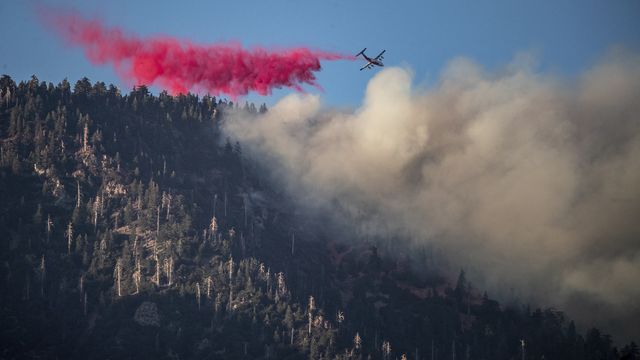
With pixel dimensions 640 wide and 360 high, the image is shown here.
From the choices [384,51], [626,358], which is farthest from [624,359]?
[384,51]

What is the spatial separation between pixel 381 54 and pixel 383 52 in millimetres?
1658

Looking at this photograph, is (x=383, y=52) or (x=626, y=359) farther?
(x=383, y=52)

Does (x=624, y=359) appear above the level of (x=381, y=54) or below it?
below

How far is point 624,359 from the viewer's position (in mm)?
104688

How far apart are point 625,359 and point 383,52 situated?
104 m

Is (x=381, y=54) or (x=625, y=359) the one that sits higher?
(x=381, y=54)

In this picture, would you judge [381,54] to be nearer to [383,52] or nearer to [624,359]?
[383,52]

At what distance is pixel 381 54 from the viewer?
656 feet

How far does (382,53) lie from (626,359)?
343 feet

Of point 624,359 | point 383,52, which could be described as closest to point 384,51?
point 383,52

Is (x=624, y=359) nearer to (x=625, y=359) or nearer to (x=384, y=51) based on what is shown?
(x=625, y=359)

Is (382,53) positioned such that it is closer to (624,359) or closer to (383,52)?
(383,52)

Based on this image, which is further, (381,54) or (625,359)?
(381,54)

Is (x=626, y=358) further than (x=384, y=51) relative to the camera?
No
